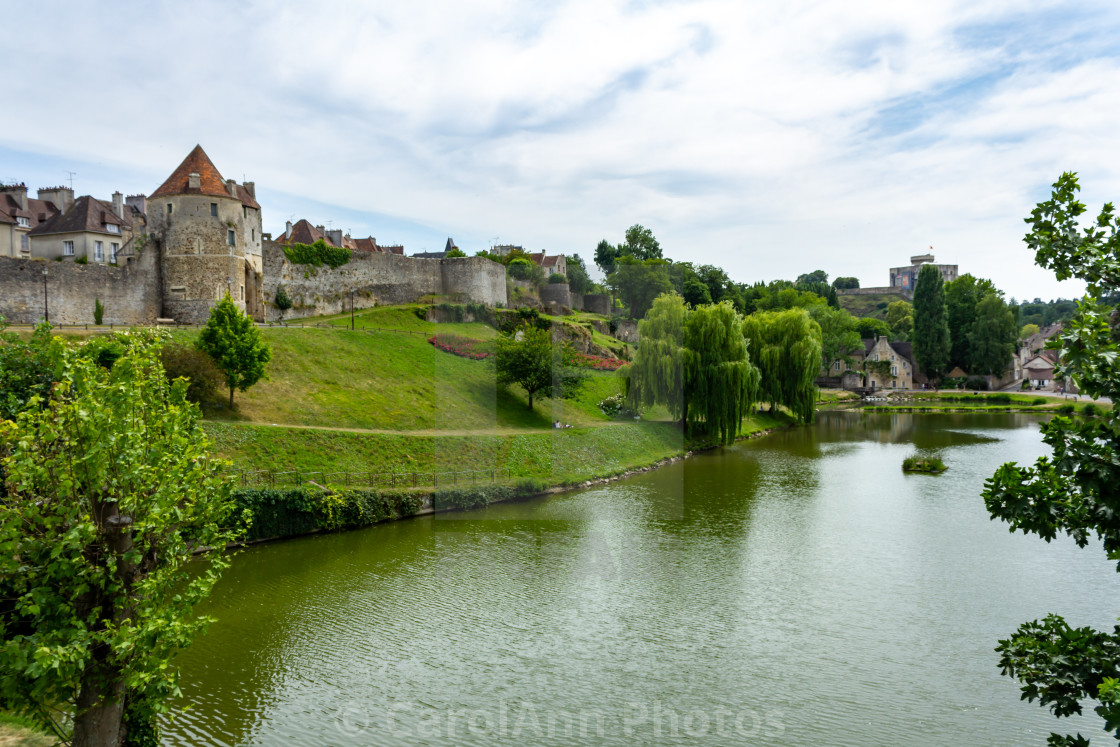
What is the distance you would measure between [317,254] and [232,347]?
19.2m

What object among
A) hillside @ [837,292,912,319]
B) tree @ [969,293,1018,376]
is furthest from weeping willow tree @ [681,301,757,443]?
hillside @ [837,292,912,319]

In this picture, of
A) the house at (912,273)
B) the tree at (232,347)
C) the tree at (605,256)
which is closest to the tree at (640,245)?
the tree at (605,256)

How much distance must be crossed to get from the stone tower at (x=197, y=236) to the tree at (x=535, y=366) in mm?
12264

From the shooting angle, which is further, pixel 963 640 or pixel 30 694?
pixel 963 640

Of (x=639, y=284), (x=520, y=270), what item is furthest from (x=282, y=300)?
(x=639, y=284)

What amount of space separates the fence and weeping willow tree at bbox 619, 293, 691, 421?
373 inches

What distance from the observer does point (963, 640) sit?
38.5 feet

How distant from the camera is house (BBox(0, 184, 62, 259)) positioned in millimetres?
34219

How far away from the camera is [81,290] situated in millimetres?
28547

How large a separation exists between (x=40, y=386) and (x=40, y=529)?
545cm

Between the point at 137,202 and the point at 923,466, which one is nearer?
the point at 923,466

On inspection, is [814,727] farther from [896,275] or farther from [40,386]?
[896,275]

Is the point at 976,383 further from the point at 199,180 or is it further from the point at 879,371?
the point at 199,180

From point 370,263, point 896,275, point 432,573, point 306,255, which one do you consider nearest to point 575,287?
point 370,263
